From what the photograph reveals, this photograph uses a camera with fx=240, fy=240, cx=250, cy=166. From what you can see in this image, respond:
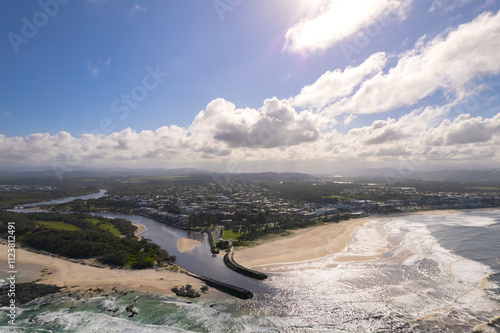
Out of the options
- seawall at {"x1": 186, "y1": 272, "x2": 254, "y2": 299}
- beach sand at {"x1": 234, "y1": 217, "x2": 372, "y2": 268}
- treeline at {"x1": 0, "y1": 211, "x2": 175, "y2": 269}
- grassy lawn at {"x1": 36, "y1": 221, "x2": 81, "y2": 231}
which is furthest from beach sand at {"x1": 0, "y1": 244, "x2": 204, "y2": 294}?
grassy lawn at {"x1": 36, "y1": 221, "x2": 81, "y2": 231}

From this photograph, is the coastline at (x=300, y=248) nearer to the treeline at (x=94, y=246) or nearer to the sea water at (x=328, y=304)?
the sea water at (x=328, y=304)

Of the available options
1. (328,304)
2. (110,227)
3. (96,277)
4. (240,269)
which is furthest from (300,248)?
(110,227)

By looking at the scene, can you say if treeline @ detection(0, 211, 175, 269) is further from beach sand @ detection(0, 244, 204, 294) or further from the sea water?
the sea water

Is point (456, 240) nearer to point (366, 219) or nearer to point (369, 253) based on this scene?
point (369, 253)

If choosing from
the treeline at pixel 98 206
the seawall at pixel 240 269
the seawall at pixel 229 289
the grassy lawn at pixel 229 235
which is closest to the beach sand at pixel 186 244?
the grassy lawn at pixel 229 235

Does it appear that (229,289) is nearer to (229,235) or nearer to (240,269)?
(240,269)
